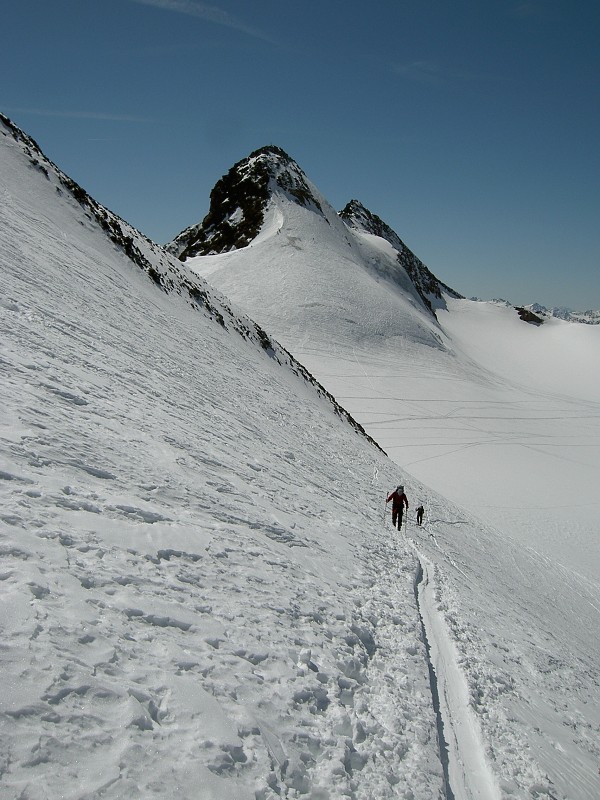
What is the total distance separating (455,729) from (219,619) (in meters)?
→ 3.60

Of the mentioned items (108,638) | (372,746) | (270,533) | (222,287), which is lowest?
(372,746)

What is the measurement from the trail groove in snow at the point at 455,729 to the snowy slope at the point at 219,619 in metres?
0.03

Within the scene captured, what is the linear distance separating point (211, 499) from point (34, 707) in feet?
15.5

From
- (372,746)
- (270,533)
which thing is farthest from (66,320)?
(372,746)

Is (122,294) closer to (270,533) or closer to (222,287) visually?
(270,533)

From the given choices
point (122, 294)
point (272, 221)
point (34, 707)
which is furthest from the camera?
point (272, 221)

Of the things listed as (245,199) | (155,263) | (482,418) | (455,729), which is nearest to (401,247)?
(245,199)

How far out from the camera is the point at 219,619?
5504 millimetres

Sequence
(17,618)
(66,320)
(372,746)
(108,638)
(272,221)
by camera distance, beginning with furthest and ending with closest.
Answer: (272,221) → (66,320) → (372,746) → (108,638) → (17,618)

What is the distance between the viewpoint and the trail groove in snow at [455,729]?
215 inches

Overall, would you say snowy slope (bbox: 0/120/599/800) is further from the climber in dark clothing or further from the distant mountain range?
the distant mountain range

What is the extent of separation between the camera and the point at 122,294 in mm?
17266

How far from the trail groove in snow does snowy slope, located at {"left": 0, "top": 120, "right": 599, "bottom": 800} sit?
3cm

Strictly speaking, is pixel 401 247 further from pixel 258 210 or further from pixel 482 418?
pixel 482 418
